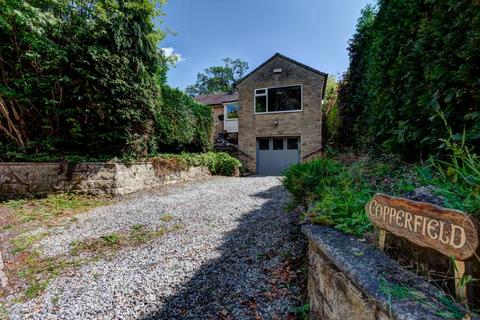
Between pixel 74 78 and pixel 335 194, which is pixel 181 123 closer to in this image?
pixel 74 78

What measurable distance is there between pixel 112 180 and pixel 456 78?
6.15 meters

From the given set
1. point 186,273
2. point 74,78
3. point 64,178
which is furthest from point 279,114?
point 186,273

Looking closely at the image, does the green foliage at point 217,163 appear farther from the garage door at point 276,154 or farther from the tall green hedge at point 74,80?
the tall green hedge at point 74,80

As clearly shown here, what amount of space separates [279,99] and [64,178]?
933 centimetres

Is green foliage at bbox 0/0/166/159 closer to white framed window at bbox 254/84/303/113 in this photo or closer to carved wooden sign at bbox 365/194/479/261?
carved wooden sign at bbox 365/194/479/261

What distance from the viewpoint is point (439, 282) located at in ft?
3.28

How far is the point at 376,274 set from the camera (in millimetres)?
1019

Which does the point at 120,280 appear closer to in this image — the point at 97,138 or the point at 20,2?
the point at 97,138

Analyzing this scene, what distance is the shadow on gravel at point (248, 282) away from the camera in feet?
5.82

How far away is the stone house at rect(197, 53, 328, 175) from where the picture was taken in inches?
415

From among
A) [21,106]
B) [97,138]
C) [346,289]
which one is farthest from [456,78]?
[21,106]

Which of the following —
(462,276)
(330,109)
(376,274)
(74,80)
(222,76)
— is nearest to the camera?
(462,276)

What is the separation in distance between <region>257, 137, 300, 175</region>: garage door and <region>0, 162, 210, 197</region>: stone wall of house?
705 centimetres

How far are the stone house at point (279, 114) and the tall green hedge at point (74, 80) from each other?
20.7ft
